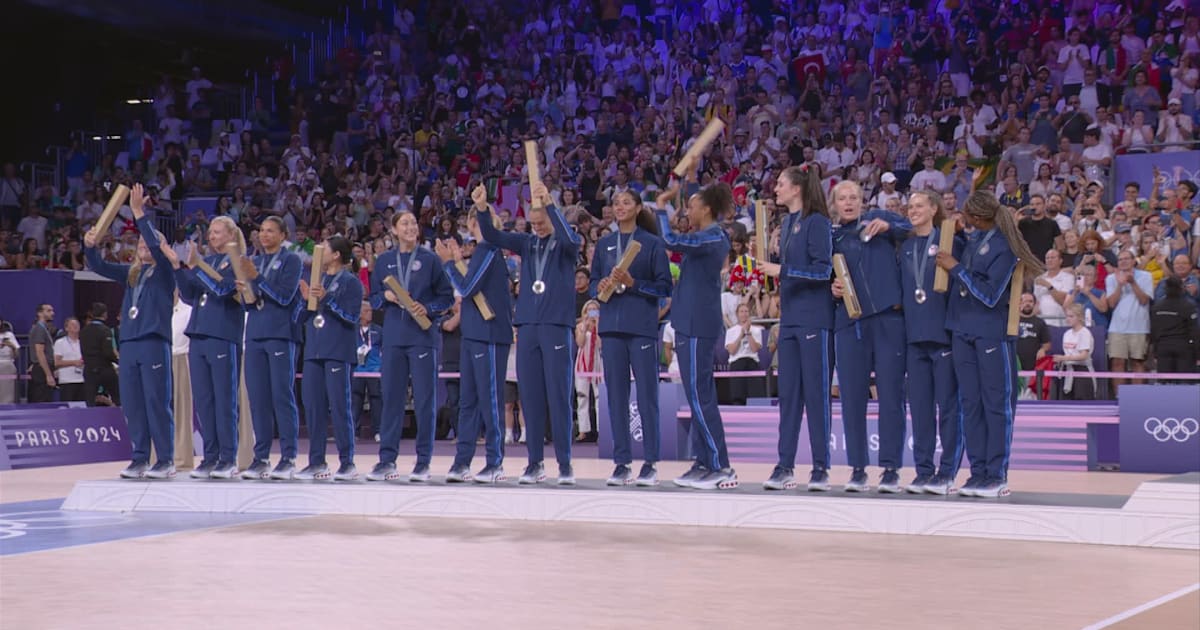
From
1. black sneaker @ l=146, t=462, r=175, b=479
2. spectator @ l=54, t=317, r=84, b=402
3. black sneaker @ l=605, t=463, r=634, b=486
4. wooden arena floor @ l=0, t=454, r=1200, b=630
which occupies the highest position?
spectator @ l=54, t=317, r=84, b=402

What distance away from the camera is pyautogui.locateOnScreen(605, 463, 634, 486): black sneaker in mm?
10156

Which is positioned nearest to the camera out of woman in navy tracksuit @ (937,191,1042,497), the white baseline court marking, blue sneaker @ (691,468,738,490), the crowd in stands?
the white baseline court marking

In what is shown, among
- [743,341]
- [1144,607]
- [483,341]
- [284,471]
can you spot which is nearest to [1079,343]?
[743,341]

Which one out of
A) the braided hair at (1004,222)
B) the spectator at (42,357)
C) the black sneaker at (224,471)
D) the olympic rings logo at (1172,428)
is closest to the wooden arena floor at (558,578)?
the black sneaker at (224,471)

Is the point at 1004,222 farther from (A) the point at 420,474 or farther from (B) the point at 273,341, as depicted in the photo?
(B) the point at 273,341

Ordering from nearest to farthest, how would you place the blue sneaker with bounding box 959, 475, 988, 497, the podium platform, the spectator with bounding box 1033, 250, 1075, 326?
the podium platform, the blue sneaker with bounding box 959, 475, 988, 497, the spectator with bounding box 1033, 250, 1075, 326

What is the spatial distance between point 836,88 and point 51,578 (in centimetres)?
1594

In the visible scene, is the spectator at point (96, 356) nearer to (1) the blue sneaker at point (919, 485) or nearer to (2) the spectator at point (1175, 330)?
(1) the blue sneaker at point (919, 485)

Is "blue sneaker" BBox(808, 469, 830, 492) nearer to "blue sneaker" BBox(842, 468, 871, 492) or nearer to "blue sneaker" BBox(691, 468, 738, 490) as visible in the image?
"blue sneaker" BBox(842, 468, 871, 492)

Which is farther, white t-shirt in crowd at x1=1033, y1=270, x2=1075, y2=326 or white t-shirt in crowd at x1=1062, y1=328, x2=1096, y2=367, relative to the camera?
white t-shirt in crowd at x1=1033, y1=270, x2=1075, y2=326

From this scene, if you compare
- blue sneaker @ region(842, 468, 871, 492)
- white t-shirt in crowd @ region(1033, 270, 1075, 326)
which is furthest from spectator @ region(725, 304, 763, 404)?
blue sneaker @ region(842, 468, 871, 492)

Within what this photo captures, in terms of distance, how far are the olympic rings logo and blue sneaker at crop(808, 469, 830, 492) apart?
16.6 ft

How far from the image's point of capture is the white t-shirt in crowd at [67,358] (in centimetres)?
1902

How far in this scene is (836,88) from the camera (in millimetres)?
21109
